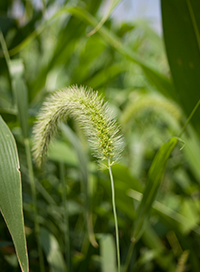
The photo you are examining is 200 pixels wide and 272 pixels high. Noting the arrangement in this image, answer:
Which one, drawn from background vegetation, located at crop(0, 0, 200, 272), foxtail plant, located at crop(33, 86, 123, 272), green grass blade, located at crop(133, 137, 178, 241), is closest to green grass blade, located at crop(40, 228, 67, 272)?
background vegetation, located at crop(0, 0, 200, 272)

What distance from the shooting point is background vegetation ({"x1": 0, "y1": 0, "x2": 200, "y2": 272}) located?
25.4 inches

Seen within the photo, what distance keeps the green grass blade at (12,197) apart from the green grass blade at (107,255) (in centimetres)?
44

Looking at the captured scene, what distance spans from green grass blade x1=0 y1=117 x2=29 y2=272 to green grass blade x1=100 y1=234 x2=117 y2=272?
44cm

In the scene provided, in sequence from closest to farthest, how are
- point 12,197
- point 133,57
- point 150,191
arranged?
point 12,197 → point 150,191 → point 133,57

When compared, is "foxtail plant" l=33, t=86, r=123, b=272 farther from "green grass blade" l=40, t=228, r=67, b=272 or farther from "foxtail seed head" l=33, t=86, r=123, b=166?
"green grass blade" l=40, t=228, r=67, b=272

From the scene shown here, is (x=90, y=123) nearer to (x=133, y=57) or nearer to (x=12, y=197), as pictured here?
(x=12, y=197)

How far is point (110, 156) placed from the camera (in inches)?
16.5

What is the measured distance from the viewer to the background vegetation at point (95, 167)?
2.11 ft

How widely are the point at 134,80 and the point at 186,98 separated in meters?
1.13

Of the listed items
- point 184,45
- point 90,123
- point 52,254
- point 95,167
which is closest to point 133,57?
point 184,45

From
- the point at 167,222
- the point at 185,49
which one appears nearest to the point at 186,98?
the point at 185,49

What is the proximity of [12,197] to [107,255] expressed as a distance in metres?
0.48

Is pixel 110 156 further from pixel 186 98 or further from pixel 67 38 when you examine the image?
pixel 67 38

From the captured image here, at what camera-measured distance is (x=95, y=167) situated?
39.4 inches
